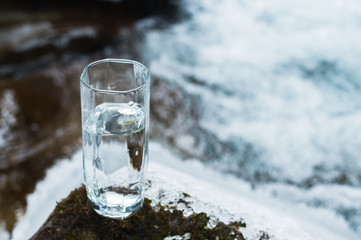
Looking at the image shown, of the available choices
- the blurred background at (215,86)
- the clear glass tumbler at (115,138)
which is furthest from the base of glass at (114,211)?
the blurred background at (215,86)

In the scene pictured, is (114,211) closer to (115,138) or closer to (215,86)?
(115,138)

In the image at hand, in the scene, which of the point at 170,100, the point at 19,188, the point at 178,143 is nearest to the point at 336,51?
the point at 170,100

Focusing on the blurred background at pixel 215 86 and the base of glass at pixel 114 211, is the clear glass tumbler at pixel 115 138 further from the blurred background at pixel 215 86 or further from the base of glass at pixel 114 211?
the blurred background at pixel 215 86

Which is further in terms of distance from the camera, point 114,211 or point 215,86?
point 215,86

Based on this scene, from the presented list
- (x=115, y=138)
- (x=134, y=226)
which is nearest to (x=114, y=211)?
(x=134, y=226)

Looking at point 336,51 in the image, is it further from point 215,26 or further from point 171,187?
point 171,187
